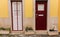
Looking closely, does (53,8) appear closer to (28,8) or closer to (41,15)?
(41,15)

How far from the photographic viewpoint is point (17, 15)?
23.4 feet

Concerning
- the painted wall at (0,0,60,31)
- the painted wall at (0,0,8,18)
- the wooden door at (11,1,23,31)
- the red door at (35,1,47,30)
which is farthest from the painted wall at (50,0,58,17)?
the painted wall at (0,0,8,18)

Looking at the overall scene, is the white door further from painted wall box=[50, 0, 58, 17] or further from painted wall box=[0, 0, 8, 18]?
painted wall box=[50, 0, 58, 17]

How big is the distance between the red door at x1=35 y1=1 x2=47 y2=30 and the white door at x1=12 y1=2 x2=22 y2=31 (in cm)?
88

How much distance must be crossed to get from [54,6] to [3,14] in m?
2.72

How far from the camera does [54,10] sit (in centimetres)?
689

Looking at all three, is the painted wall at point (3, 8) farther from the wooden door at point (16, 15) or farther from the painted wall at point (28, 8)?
the wooden door at point (16, 15)

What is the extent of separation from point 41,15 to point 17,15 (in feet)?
4.30

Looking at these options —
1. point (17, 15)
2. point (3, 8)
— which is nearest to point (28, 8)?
point (17, 15)

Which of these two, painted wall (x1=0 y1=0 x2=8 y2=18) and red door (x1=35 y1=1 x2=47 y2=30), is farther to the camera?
red door (x1=35 y1=1 x2=47 y2=30)

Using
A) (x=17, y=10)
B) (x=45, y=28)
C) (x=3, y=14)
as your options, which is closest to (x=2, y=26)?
(x=3, y=14)

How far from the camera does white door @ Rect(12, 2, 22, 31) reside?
7082 mm

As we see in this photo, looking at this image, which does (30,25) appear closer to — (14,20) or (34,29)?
(34,29)

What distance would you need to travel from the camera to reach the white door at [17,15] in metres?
7.08
